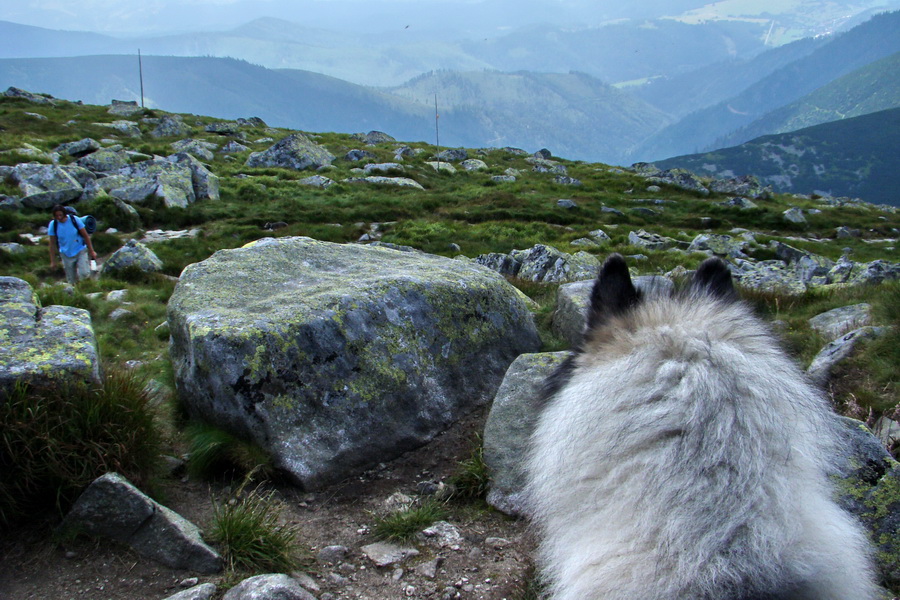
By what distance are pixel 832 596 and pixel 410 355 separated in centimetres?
342

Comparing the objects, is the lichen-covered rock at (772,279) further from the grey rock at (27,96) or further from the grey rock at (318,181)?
the grey rock at (27,96)

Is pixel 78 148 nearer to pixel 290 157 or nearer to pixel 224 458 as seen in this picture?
pixel 290 157

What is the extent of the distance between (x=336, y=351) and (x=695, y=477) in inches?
122

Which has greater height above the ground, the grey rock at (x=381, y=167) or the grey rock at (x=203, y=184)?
the grey rock at (x=381, y=167)

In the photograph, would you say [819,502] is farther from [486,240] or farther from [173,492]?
[486,240]

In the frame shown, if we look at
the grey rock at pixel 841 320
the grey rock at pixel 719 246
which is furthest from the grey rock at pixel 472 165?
the grey rock at pixel 841 320

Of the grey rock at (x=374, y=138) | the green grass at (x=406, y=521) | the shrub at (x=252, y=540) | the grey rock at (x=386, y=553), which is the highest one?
the grey rock at (x=374, y=138)

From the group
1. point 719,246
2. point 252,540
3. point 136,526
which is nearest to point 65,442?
point 136,526

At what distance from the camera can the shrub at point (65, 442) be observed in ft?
10.2

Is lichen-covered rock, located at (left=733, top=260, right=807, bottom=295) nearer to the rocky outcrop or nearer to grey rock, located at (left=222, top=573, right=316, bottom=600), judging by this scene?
the rocky outcrop

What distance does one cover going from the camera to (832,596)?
1.79 metres

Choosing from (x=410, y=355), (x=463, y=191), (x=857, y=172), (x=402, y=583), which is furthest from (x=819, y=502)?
(x=857, y=172)

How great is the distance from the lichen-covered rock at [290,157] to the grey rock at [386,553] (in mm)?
31727

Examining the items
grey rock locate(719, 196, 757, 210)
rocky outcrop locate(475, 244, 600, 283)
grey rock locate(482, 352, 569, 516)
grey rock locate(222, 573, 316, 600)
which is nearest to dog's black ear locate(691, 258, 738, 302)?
grey rock locate(482, 352, 569, 516)
